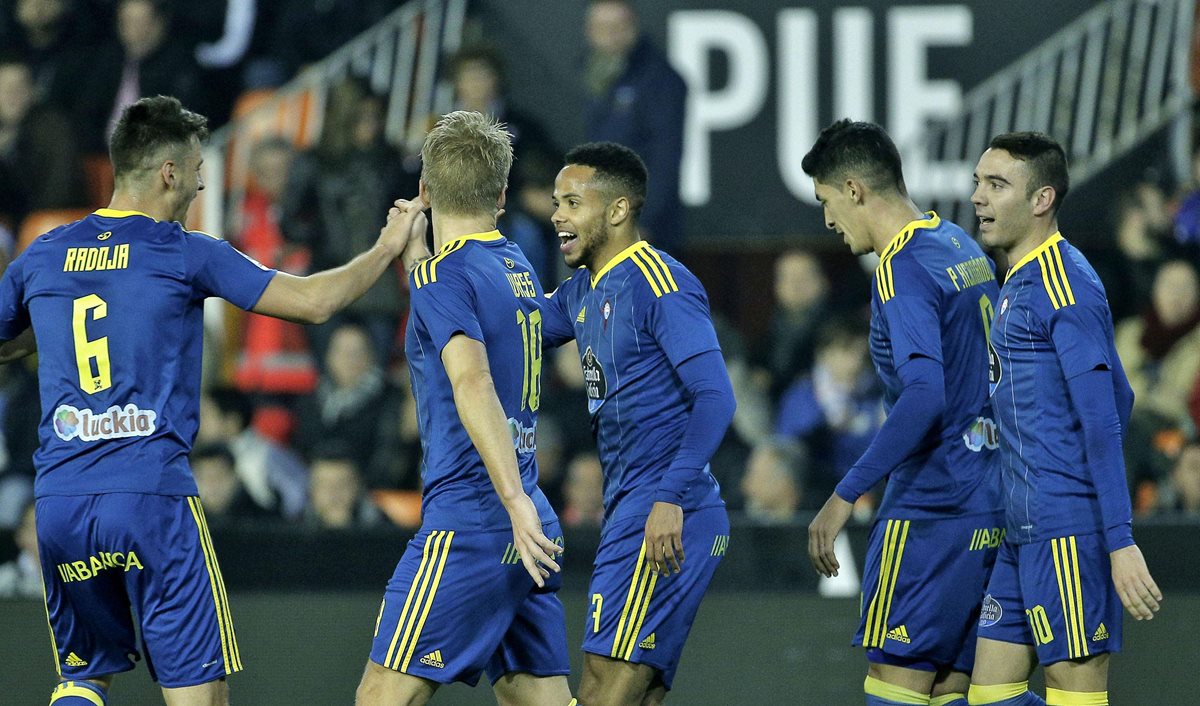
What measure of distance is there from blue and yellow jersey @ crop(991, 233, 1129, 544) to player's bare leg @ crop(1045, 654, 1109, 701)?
337mm

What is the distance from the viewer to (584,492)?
816 centimetres

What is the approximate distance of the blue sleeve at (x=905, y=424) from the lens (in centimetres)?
392

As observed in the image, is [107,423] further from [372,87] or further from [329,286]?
[372,87]

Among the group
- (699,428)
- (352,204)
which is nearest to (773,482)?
(352,204)

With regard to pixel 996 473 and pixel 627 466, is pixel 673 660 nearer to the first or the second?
pixel 627 466

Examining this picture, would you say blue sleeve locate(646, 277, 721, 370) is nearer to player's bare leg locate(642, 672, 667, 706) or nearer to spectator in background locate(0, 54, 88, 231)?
player's bare leg locate(642, 672, 667, 706)

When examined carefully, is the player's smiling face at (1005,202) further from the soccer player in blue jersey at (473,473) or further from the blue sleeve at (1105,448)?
the soccer player in blue jersey at (473,473)

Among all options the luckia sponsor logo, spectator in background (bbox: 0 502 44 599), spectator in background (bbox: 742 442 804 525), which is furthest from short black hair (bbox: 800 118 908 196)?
spectator in background (bbox: 0 502 44 599)

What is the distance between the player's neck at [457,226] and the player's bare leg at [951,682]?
1.88m

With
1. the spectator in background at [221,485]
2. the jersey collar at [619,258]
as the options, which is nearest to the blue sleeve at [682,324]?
the jersey collar at [619,258]

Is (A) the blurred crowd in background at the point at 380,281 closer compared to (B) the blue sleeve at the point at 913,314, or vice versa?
(B) the blue sleeve at the point at 913,314

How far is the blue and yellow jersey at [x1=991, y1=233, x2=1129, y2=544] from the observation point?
3.78 metres

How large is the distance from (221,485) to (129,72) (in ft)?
9.41

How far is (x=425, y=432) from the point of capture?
378 centimetres
